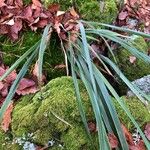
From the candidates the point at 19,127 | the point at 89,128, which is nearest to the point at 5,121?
the point at 19,127

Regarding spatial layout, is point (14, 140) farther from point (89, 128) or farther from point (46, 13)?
point (46, 13)

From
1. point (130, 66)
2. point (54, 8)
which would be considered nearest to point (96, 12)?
point (54, 8)

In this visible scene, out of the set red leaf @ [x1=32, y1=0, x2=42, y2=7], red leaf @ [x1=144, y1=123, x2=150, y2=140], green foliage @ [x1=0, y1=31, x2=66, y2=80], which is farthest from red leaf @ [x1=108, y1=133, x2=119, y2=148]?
red leaf @ [x1=32, y1=0, x2=42, y2=7]

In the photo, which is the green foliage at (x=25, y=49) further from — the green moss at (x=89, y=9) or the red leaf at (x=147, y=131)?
the red leaf at (x=147, y=131)

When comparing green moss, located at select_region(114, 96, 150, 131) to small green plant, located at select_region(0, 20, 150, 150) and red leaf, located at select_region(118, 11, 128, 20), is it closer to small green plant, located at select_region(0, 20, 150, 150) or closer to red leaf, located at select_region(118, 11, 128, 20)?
small green plant, located at select_region(0, 20, 150, 150)

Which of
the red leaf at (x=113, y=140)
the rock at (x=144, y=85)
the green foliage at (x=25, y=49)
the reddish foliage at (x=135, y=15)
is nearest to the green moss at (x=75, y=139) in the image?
the red leaf at (x=113, y=140)

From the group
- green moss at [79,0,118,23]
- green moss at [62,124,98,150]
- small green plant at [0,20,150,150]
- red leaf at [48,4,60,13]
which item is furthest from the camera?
green moss at [79,0,118,23]

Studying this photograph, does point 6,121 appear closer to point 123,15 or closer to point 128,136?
point 128,136
